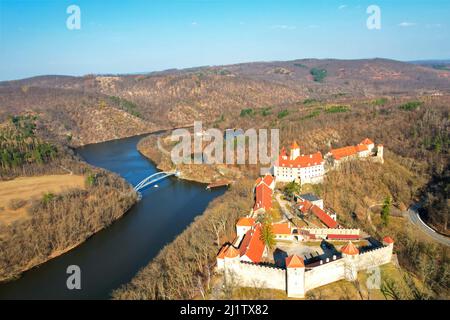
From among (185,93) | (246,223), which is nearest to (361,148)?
(246,223)

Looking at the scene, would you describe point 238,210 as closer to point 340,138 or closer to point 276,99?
point 340,138

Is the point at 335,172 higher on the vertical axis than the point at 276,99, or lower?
lower

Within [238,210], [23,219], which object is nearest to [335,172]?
[238,210]

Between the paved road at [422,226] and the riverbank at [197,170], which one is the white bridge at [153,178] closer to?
the riverbank at [197,170]

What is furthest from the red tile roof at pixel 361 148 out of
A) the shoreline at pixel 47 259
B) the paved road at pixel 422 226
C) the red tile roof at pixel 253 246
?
the shoreline at pixel 47 259

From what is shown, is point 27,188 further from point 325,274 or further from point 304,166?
point 325,274
